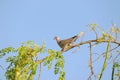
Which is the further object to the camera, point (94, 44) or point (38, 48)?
point (94, 44)

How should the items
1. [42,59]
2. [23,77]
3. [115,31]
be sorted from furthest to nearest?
[115,31] → [42,59] → [23,77]

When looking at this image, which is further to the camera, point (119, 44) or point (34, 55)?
point (119, 44)

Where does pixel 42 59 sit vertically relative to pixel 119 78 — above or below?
above

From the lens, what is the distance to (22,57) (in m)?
3.13

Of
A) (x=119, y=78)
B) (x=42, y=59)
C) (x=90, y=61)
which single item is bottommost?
(x=119, y=78)

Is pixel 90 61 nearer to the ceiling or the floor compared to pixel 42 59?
nearer to the floor

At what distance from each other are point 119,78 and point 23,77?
1.14 m

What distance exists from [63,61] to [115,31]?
74cm

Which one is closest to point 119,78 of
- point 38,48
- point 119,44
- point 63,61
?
point 119,44

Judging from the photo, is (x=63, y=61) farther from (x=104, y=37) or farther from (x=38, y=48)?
(x=104, y=37)

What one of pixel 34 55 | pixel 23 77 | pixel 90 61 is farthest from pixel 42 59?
pixel 90 61

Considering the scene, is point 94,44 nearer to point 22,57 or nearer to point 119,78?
point 119,78

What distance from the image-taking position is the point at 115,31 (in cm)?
336

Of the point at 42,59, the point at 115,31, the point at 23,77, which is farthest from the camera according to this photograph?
the point at 115,31
